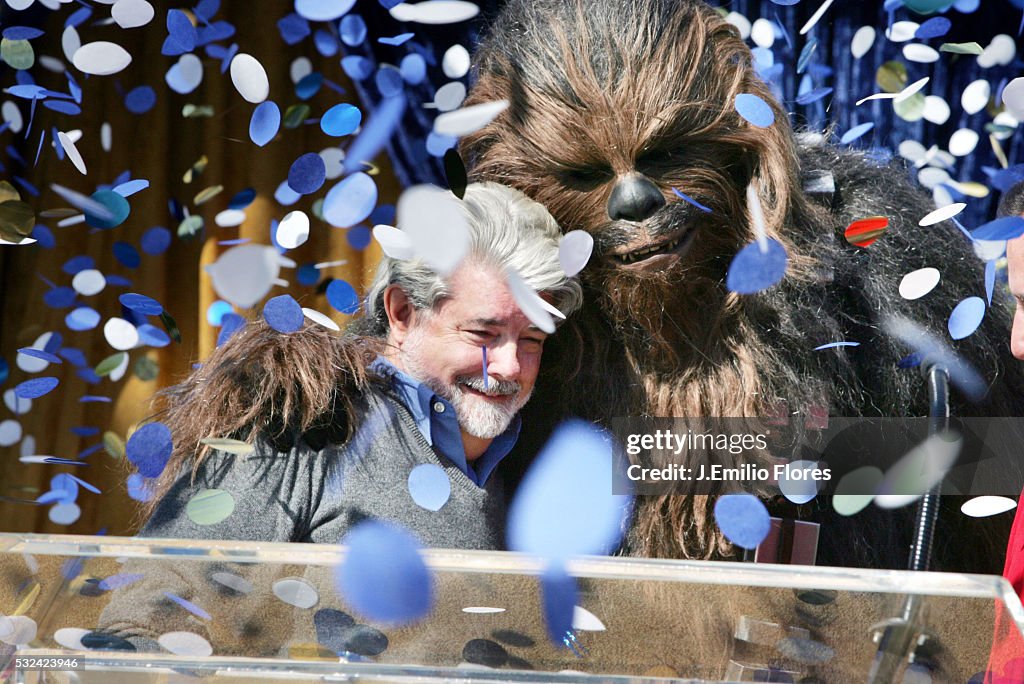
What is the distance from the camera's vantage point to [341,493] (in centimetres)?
120

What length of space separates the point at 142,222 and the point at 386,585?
0.69 metres

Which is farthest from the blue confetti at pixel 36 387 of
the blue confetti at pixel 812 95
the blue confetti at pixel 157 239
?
Answer: the blue confetti at pixel 812 95

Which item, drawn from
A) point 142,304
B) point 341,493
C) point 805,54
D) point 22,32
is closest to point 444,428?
point 341,493

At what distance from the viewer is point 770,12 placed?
1.24 meters

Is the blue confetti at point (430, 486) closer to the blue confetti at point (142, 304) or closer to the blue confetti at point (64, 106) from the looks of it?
the blue confetti at point (142, 304)

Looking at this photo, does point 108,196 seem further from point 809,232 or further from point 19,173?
point 809,232

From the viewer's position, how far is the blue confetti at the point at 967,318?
1.24 meters

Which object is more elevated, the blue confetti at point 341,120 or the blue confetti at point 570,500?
the blue confetti at point 341,120

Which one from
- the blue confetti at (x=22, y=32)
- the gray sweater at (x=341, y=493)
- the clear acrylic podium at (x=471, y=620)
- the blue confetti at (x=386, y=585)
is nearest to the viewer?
the clear acrylic podium at (x=471, y=620)

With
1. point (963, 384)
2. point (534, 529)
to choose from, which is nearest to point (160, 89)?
Result: point (534, 529)

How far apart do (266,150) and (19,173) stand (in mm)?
382

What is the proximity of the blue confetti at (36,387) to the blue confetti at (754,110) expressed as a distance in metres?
1.04

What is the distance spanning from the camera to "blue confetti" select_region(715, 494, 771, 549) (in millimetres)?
1215

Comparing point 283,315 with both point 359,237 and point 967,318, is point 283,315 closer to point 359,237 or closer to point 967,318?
point 359,237
